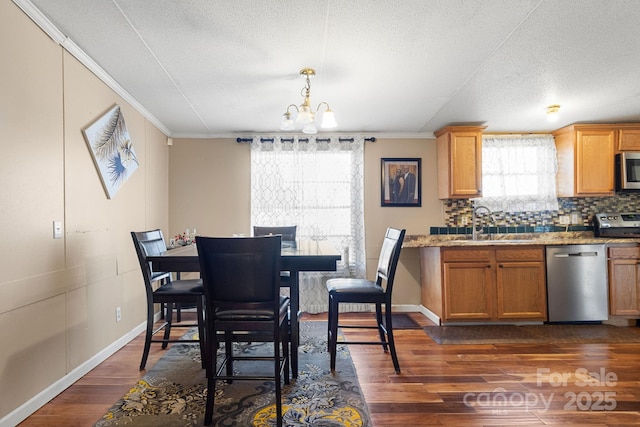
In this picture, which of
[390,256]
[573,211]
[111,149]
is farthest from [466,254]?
[111,149]

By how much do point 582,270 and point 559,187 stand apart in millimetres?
1121

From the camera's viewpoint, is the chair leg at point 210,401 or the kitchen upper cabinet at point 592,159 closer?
the chair leg at point 210,401

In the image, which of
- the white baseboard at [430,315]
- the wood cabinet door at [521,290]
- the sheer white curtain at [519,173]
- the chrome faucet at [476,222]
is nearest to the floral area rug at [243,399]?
the white baseboard at [430,315]

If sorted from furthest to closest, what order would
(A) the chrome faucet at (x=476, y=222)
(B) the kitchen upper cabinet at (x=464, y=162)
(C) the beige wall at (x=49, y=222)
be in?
(A) the chrome faucet at (x=476, y=222)
(B) the kitchen upper cabinet at (x=464, y=162)
(C) the beige wall at (x=49, y=222)

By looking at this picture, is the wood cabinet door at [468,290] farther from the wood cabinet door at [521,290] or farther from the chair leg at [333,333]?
the chair leg at [333,333]

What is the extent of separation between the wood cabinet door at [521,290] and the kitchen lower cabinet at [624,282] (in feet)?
2.39

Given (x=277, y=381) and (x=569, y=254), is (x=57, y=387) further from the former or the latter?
(x=569, y=254)

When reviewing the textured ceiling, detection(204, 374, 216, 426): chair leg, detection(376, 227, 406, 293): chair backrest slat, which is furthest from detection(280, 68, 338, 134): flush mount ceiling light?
detection(204, 374, 216, 426): chair leg

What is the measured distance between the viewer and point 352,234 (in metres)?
4.30

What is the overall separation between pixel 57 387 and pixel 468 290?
3475 mm

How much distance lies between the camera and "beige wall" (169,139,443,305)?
4332 mm

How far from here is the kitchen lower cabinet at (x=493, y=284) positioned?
358cm

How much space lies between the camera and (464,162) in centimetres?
402

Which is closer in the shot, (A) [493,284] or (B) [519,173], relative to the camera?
(A) [493,284]
